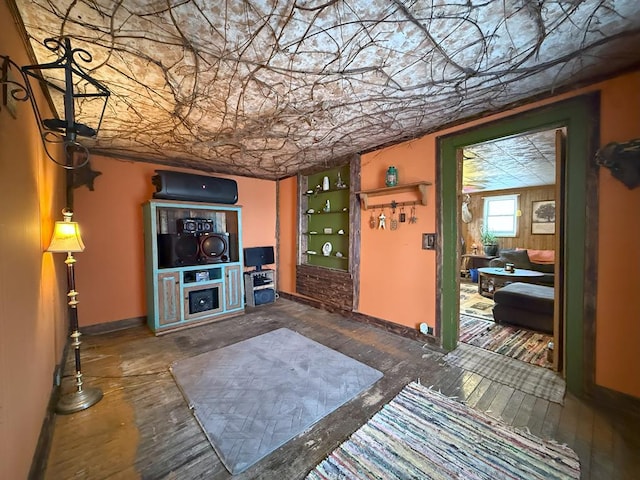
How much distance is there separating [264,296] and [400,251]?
236 centimetres

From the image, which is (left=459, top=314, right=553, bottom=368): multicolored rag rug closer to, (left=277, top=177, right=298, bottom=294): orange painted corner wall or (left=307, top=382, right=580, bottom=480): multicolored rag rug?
(left=307, top=382, right=580, bottom=480): multicolored rag rug

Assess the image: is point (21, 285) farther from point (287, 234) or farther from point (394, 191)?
point (287, 234)

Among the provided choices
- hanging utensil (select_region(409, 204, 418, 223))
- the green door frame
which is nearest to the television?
hanging utensil (select_region(409, 204, 418, 223))

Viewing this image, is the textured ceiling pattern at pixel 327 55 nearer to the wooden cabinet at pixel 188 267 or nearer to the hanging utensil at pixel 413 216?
Result: the hanging utensil at pixel 413 216

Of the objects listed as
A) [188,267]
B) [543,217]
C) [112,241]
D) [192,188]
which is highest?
[192,188]

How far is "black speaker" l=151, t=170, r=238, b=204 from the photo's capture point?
306 centimetres

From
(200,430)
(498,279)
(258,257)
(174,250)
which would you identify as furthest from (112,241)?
(498,279)

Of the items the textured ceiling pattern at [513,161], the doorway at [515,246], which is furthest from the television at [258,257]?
the textured ceiling pattern at [513,161]

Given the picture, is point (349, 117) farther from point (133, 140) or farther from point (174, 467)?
point (174, 467)

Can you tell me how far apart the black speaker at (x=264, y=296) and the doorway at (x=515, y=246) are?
2764mm

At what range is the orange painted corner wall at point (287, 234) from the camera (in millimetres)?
4445

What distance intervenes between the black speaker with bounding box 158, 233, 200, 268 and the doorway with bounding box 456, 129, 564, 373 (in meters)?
3.18

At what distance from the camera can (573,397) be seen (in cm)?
185

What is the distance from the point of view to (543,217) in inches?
238
